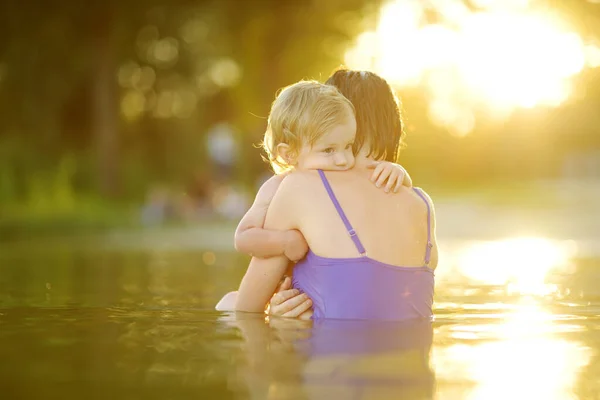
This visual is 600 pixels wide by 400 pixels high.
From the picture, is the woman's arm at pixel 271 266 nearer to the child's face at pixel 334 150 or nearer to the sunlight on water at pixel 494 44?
the child's face at pixel 334 150

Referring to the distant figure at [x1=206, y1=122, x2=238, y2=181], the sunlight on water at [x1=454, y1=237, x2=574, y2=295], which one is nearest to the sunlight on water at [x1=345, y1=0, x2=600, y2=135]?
the sunlight on water at [x1=454, y1=237, x2=574, y2=295]

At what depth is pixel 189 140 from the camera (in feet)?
113

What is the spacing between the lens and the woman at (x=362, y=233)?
4879 millimetres

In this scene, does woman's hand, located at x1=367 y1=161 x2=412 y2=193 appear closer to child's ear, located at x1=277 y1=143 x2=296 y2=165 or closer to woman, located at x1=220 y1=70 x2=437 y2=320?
woman, located at x1=220 y1=70 x2=437 y2=320

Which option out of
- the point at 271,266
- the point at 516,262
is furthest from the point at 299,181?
the point at 516,262

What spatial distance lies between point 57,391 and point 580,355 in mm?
2106

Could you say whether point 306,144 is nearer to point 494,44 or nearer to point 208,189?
point 494,44

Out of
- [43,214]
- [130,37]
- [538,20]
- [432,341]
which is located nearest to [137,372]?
[432,341]

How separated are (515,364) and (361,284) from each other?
0.83 m

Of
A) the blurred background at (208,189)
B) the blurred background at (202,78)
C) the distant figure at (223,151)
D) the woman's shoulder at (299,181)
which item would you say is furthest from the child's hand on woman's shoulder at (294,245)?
the distant figure at (223,151)

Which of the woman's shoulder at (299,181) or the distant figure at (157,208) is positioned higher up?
the distant figure at (157,208)

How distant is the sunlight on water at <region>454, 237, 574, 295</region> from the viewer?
8920mm

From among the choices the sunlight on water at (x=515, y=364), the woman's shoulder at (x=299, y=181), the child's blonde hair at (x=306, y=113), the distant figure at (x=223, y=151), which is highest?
the distant figure at (x=223, y=151)

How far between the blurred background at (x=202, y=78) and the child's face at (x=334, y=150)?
7874 mm
